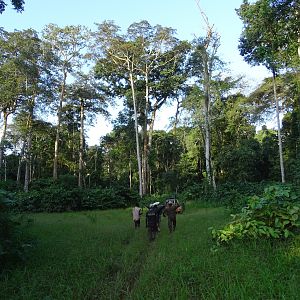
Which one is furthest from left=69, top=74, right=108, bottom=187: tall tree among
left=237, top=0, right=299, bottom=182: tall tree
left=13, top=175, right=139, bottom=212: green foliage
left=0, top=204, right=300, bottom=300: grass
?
left=0, top=204, right=300, bottom=300: grass

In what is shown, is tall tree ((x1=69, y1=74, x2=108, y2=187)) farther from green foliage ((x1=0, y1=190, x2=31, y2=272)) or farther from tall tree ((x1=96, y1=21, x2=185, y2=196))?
green foliage ((x1=0, y1=190, x2=31, y2=272))

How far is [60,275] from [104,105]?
34.2 metres

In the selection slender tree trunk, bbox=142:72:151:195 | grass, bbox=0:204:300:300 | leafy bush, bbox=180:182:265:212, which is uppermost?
slender tree trunk, bbox=142:72:151:195

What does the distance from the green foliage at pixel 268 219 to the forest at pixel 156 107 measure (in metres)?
11.6

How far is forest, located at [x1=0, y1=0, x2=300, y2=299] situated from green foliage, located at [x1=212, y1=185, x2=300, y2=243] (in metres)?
11.6

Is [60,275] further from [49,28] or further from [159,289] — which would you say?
[49,28]

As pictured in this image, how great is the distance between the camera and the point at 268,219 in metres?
7.19

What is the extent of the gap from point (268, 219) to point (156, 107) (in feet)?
112

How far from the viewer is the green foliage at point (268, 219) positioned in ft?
22.6

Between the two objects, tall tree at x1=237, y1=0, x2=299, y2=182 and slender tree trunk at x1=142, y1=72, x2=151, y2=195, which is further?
slender tree trunk at x1=142, y1=72, x2=151, y2=195

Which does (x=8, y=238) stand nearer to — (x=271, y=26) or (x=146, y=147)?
(x=271, y=26)

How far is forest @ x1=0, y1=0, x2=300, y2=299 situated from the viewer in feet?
81.4

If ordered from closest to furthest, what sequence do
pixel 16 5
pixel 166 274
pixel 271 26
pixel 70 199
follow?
pixel 166 274, pixel 16 5, pixel 271 26, pixel 70 199

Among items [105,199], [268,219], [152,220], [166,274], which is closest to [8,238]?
[166,274]
